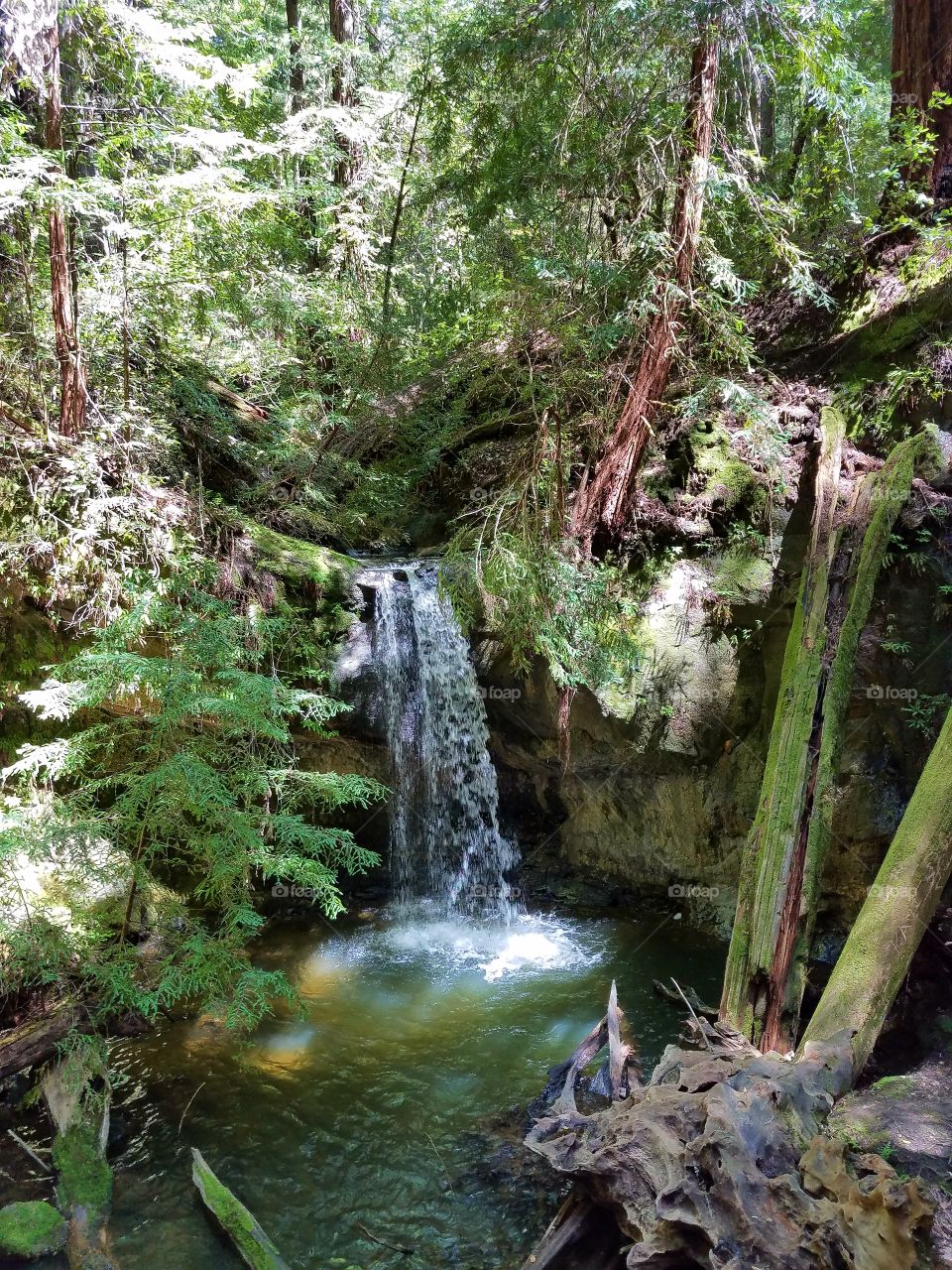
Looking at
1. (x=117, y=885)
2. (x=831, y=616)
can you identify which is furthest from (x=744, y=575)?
(x=117, y=885)

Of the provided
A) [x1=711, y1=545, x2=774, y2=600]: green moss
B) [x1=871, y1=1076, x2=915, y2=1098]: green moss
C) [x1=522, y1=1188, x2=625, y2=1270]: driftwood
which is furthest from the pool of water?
[x1=711, y1=545, x2=774, y2=600]: green moss

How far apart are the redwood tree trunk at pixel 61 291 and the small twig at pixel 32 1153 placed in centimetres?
465

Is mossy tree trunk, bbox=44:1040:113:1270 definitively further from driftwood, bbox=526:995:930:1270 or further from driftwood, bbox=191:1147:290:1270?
driftwood, bbox=526:995:930:1270

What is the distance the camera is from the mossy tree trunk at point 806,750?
4160 mm

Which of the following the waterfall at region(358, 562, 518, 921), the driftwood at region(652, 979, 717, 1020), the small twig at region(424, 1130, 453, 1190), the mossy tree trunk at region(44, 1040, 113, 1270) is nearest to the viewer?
the mossy tree trunk at region(44, 1040, 113, 1270)

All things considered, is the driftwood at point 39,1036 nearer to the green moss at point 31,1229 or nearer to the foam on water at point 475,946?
the green moss at point 31,1229

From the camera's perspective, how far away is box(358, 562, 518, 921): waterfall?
7203 millimetres

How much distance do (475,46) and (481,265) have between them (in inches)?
83.5

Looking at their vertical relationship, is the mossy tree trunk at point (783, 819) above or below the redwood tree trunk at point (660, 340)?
below

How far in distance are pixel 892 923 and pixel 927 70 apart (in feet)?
22.8

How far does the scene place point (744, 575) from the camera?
627cm

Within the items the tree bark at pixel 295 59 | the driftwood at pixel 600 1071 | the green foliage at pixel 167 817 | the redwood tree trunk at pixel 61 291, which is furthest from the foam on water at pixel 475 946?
the tree bark at pixel 295 59

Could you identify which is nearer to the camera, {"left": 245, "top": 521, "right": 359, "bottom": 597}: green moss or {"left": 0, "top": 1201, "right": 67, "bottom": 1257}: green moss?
{"left": 0, "top": 1201, "right": 67, "bottom": 1257}: green moss

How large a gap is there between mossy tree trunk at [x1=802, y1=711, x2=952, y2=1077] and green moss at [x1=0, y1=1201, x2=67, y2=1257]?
3.63 meters
